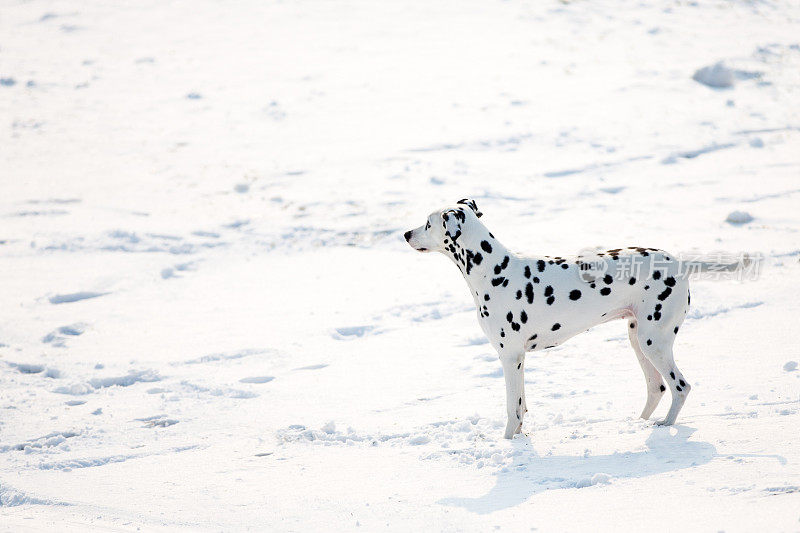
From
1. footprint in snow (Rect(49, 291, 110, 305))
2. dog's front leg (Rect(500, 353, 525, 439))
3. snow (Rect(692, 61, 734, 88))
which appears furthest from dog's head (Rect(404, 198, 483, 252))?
snow (Rect(692, 61, 734, 88))

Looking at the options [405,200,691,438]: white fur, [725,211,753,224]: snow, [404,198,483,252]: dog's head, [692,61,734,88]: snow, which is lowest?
[725,211,753,224]: snow

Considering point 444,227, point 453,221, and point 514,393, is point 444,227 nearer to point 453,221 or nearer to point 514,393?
point 453,221

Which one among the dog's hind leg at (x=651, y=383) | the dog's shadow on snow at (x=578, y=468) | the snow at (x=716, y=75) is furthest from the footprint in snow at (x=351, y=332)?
the snow at (x=716, y=75)

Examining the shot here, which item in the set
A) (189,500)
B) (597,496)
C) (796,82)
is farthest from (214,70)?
(597,496)

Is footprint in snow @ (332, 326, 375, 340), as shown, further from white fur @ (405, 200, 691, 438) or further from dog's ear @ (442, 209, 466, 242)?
dog's ear @ (442, 209, 466, 242)

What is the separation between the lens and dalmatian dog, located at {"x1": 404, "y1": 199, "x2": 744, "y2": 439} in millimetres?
7367

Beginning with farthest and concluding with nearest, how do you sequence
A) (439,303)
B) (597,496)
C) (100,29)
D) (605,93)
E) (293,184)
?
(100,29) → (605,93) → (293,184) → (439,303) → (597,496)

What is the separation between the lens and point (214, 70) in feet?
64.7

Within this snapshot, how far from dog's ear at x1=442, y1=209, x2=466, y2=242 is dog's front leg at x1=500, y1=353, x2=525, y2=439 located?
43.3 inches

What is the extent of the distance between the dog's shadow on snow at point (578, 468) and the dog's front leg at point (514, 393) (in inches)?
10.2

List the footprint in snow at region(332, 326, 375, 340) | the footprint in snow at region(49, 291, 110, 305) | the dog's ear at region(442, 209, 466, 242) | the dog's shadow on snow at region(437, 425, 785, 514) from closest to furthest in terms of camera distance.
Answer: the dog's shadow on snow at region(437, 425, 785, 514) < the dog's ear at region(442, 209, 466, 242) < the footprint in snow at region(332, 326, 375, 340) < the footprint in snow at region(49, 291, 110, 305)

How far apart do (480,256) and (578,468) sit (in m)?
1.88

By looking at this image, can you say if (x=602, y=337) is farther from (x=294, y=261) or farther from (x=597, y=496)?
(x=294, y=261)

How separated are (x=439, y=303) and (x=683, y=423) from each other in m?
4.53
